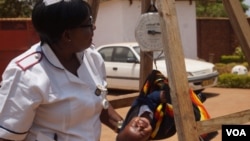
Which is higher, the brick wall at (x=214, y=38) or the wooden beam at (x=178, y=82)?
the wooden beam at (x=178, y=82)

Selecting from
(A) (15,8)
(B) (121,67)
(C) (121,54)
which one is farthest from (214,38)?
(B) (121,67)

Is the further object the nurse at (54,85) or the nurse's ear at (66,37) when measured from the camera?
the nurse's ear at (66,37)

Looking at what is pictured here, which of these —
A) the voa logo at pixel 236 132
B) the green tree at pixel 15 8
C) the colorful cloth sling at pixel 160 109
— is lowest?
the green tree at pixel 15 8

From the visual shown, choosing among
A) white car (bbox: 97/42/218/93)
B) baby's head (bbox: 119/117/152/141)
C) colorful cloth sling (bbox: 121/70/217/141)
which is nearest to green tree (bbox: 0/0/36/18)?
white car (bbox: 97/42/218/93)

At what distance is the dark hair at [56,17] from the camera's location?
79.6 inches

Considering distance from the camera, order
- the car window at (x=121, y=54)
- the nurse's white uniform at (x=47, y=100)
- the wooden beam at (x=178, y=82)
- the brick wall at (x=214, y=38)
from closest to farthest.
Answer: the nurse's white uniform at (x=47, y=100) < the wooden beam at (x=178, y=82) < the car window at (x=121, y=54) < the brick wall at (x=214, y=38)

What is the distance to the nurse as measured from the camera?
6.45ft

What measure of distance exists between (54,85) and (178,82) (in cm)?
63

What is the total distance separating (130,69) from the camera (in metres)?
11.1

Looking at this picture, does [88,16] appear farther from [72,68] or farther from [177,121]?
[177,121]

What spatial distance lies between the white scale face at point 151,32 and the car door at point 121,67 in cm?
765

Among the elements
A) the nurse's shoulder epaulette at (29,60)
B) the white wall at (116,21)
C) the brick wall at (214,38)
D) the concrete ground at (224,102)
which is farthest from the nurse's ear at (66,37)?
the brick wall at (214,38)

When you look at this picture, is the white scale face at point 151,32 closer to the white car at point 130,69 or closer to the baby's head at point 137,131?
the baby's head at point 137,131

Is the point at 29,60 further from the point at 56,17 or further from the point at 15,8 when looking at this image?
the point at 15,8
